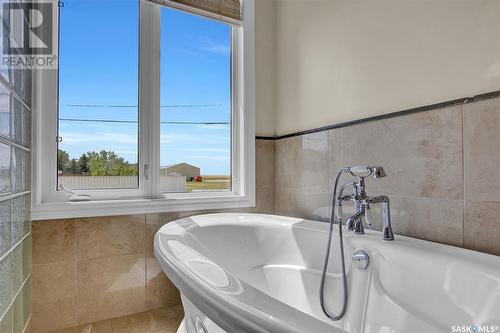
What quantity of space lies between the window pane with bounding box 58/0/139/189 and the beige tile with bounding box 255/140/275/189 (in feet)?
2.74

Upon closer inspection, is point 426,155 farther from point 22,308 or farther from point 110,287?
point 22,308

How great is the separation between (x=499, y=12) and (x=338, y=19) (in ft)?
2.75

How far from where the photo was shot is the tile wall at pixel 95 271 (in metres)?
1.51

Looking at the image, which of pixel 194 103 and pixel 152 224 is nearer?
pixel 152 224

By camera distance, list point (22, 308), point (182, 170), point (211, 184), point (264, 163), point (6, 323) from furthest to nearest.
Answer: point (264, 163) < point (211, 184) < point (182, 170) < point (22, 308) < point (6, 323)

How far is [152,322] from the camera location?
163cm

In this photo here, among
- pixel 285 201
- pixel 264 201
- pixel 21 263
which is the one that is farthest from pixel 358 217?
pixel 21 263

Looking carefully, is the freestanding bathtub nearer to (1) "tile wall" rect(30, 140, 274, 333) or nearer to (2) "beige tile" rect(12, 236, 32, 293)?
(1) "tile wall" rect(30, 140, 274, 333)

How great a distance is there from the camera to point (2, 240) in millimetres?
1012

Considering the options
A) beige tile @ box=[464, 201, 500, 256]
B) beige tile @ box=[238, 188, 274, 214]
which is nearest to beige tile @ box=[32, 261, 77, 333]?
beige tile @ box=[238, 188, 274, 214]

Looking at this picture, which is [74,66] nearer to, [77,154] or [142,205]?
[77,154]

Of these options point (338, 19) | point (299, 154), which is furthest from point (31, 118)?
point (338, 19)

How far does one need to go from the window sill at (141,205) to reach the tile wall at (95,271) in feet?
0.13

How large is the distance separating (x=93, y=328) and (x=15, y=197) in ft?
2.68
